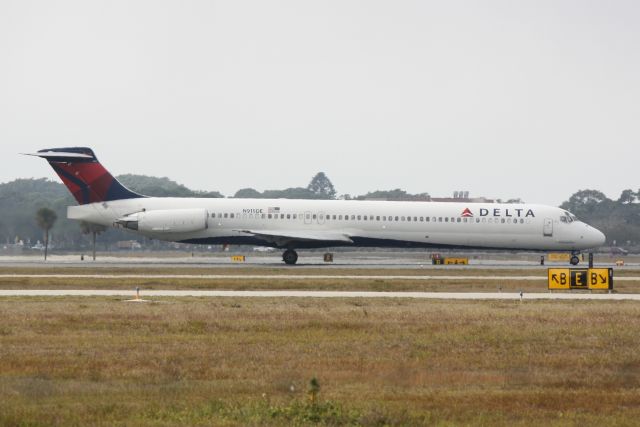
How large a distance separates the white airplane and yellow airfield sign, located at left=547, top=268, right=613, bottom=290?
22721 mm

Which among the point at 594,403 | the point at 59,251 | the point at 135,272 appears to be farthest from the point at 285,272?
the point at 59,251

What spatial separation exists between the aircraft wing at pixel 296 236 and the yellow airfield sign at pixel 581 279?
23748 mm

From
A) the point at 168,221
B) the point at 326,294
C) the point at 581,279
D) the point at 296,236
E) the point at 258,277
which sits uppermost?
the point at 168,221

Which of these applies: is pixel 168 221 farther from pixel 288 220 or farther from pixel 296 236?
pixel 296 236

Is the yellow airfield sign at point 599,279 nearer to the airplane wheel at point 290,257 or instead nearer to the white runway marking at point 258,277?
the white runway marking at point 258,277

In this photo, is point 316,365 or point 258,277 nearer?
point 316,365

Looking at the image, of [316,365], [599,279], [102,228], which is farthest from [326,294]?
[102,228]

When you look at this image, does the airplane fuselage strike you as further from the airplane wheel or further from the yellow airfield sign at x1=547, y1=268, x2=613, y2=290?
the yellow airfield sign at x1=547, y1=268, x2=613, y2=290

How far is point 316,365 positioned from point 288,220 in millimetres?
45115

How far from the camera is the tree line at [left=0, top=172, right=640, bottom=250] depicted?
106812mm

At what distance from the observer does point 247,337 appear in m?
22.5

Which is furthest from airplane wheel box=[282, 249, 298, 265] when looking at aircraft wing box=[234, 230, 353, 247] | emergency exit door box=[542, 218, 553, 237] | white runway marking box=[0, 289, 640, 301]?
white runway marking box=[0, 289, 640, 301]

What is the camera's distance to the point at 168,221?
2440 inches

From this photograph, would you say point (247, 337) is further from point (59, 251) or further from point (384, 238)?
point (59, 251)
